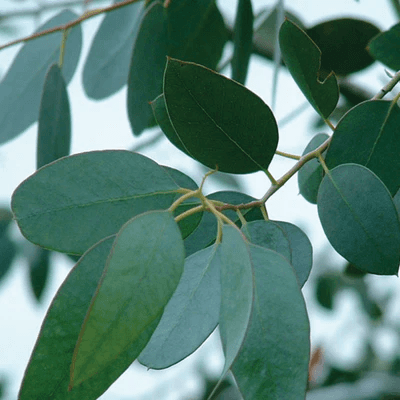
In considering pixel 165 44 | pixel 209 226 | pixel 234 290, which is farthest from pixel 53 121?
pixel 234 290

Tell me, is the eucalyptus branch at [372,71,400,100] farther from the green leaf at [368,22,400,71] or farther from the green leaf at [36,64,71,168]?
the green leaf at [36,64,71,168]

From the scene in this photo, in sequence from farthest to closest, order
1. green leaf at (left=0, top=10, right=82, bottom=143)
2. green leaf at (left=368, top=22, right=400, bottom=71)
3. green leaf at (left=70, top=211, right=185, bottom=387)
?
green leaf at (left=0, top=10, right=82, bottom=143) → green leaf at (left=368, top=22, right=400, bottom=71) → green leaf at (left=70, top=211, right=185, bottom=387)

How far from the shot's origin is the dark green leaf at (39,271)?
106 cm

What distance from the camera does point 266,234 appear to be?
1.22 feet

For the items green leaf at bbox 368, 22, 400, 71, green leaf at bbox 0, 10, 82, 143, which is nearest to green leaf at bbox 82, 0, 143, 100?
green leaf at bbox 0, 10, 82, 143

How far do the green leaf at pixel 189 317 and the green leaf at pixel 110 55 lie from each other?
383 millimetres

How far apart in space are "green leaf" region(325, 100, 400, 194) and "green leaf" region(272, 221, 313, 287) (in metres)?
0.05

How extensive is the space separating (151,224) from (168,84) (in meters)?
0.09

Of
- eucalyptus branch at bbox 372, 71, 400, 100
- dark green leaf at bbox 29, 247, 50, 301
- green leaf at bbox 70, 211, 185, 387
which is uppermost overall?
eucalyptus branch at bbox 372, 71, 400, 100

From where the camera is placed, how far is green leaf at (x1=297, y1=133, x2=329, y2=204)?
459mm

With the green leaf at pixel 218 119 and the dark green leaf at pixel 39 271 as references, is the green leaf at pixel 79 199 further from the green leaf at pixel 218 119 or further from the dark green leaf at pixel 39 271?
the dark green leaf at pixel 39 271

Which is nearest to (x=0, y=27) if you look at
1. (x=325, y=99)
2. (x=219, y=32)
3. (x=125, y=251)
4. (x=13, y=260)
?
(x=13, y=260)

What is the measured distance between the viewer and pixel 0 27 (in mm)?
1193

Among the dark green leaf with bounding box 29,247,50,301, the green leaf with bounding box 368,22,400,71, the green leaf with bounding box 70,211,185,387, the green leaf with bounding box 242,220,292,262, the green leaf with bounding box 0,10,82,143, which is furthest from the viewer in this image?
the dark green leaf with bounding box 29,247,50,301
